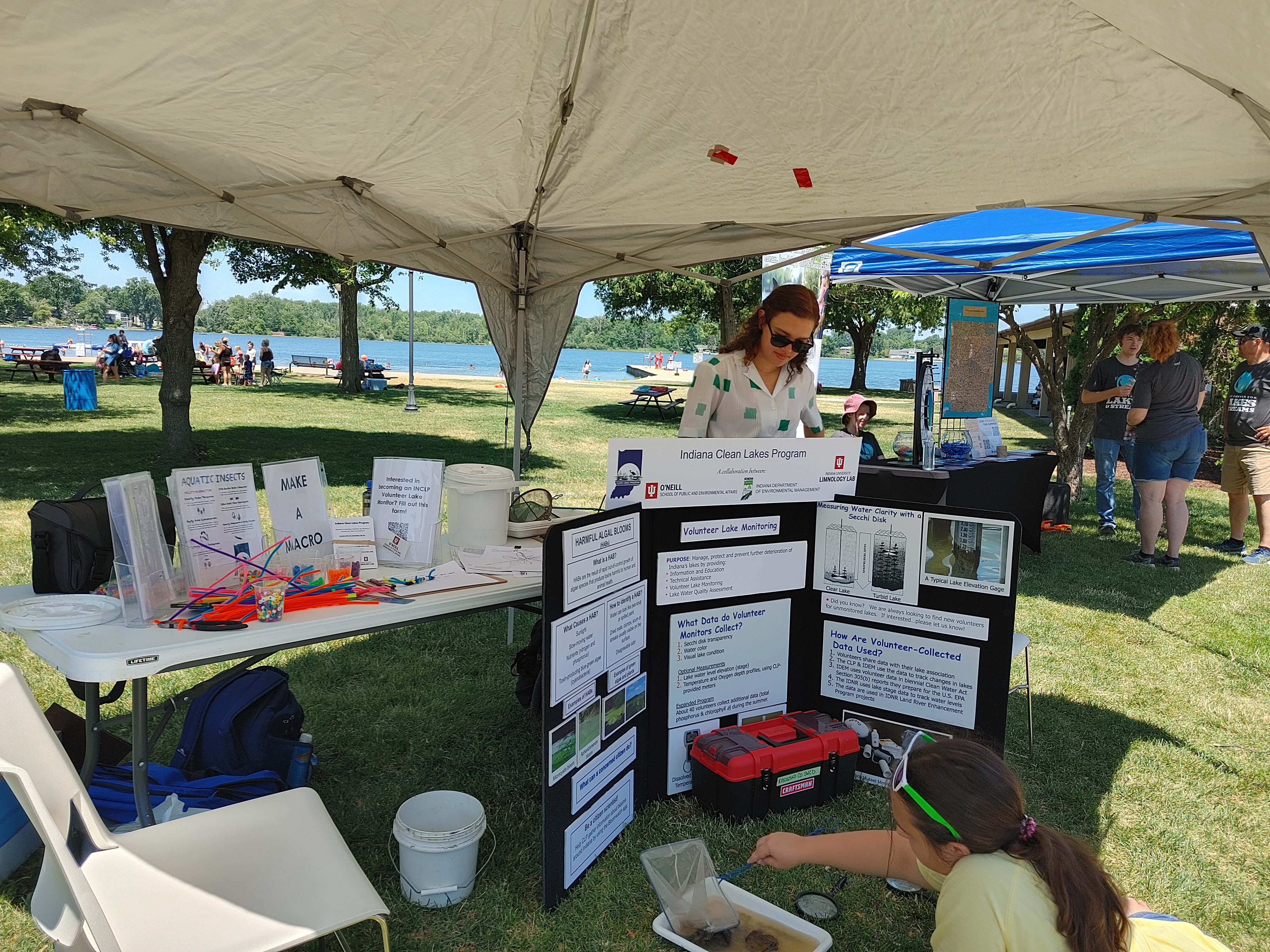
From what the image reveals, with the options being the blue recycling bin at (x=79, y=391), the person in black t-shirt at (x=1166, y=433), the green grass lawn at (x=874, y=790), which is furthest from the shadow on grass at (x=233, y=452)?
the person in black t-shirt at (x=1166, y=433)

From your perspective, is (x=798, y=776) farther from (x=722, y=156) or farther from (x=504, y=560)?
(x=722, y=156)

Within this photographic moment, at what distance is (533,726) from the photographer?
130 inches

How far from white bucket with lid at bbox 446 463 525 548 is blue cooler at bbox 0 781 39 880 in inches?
56.3

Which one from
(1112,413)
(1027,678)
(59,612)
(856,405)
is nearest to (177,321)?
(856,405)

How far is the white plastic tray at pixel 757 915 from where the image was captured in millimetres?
2039

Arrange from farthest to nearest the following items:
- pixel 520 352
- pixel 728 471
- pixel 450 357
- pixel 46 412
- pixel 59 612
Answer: pixel 450 357 < pixel 46 412 < pixel 520 352 < pixel 728 471 < pixel 59 612

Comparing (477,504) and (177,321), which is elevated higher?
(177,321)

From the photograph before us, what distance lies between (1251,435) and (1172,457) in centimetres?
64

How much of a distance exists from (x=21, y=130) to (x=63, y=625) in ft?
6.10

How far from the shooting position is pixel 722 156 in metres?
3.14

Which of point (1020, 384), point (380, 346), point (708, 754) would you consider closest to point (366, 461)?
point (708, 754)

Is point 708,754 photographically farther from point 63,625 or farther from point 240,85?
point 240,85

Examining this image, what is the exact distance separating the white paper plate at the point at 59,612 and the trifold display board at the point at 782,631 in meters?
1.23

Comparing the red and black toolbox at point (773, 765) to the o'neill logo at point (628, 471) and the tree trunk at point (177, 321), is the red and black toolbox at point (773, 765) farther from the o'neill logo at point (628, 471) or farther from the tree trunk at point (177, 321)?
the tree trunk at point (177, 321)
